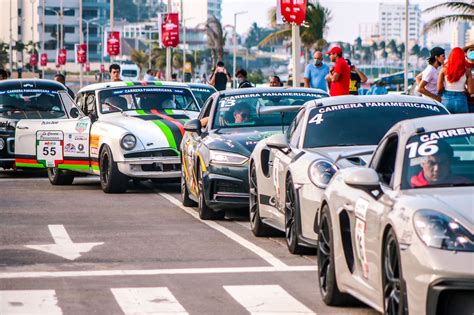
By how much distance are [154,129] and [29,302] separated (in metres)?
10.3

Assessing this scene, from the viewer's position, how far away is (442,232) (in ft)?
25.0

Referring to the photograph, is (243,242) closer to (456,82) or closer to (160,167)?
(160,167)

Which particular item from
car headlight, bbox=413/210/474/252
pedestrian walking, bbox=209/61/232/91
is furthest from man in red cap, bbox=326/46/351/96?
car headlight, bbox=413/210/474/252

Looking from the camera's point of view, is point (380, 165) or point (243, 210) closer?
point (380, 165)

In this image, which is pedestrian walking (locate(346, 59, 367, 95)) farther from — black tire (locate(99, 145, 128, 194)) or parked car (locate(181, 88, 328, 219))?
parked car (locate(181, 88, 328, 219))

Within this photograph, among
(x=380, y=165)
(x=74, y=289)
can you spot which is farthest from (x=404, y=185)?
(x=74, y=289)

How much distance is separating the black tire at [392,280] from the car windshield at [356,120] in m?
4.66

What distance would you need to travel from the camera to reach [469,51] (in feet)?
66.6

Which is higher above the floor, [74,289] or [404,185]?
[404,185]

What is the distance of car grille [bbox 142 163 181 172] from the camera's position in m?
20.2

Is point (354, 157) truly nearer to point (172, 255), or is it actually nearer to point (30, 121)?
point (172, 255)

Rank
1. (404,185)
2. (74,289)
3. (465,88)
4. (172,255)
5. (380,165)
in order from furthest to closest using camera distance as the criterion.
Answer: (465,88)
(172,255)
(74,289)
(380,165)
(404,185)

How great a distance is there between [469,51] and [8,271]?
10.1 m

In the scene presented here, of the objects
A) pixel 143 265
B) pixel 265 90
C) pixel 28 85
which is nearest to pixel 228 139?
pixel 265 90
